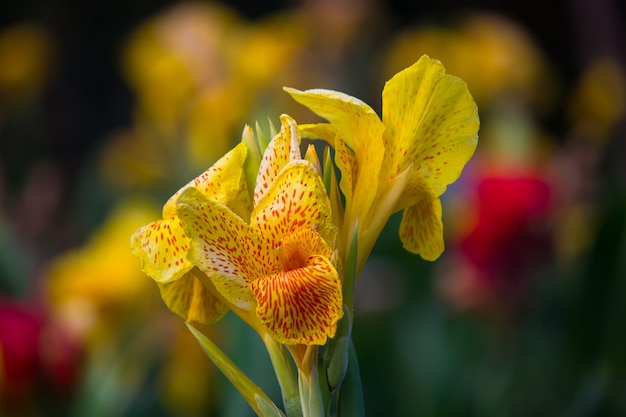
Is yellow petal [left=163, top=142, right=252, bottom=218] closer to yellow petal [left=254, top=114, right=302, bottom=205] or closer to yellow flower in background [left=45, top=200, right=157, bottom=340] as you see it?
yellow petal [left=254, top=114, right=302, bottom=205]

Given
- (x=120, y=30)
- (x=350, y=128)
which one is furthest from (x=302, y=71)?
(x=120, y=30)

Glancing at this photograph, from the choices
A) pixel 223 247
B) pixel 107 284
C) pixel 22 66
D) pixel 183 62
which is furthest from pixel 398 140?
pixel 22 66

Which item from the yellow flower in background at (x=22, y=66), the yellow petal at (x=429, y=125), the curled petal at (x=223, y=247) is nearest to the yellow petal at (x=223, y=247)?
the curled petal at (x=223, y=247)

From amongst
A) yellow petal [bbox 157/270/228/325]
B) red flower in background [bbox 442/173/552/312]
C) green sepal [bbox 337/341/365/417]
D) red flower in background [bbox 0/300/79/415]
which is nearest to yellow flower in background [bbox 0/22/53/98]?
red flower in background [bbox 0/300/79/415]

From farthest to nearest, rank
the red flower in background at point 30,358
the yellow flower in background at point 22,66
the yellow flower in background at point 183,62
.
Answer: the yellow flower in background at point 22,66 < the yellow flower in background at point 183,62 < the red flower in background at point 30,358

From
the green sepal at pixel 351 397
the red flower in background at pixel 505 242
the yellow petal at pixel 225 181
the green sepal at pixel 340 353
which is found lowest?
the red flower in background at pixel 505 242

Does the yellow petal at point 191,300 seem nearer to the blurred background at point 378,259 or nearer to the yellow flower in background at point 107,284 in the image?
the blurred background at point 378,259

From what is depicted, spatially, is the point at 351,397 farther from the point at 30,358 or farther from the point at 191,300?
the point at 30,358
